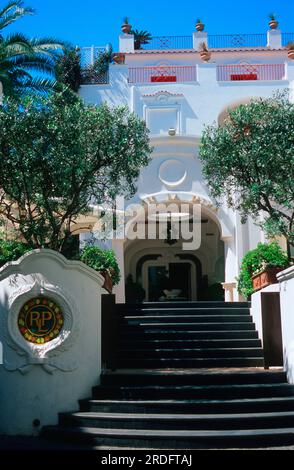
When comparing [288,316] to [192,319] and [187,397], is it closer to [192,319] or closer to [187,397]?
[187,397]

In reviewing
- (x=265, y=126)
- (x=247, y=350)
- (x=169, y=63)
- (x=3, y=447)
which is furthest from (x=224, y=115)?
(x=3, y=447)

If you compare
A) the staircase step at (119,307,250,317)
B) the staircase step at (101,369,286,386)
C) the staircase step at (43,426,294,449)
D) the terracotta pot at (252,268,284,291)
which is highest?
the terracotta pot at (252,268,284,291)

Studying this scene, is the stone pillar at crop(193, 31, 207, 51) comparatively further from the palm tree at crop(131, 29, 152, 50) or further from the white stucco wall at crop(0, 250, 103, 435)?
the white stucco wall at crop(0, 250, 103, 435)

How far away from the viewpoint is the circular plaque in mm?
9047

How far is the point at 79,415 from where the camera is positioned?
8547mm

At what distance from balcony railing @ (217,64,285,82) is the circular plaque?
1381 cm

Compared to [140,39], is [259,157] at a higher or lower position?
lower

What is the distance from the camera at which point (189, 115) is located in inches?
758

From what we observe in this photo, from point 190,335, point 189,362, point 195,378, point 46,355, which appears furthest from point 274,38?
point 46,355

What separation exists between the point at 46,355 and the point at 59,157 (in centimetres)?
348

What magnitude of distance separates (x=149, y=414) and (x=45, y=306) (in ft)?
7.60

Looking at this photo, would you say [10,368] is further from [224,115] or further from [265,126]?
[224,115]

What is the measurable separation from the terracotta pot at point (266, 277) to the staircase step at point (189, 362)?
2337 mm
